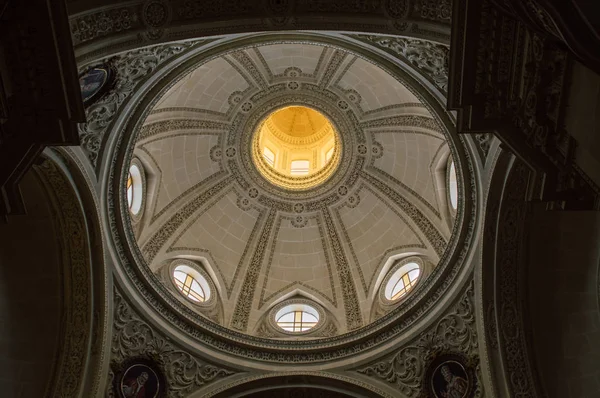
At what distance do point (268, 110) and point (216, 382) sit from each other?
10356mm

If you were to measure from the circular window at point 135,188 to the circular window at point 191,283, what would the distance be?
248cm

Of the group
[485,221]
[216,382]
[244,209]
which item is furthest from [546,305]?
[244,209]

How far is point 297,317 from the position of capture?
2009 cm

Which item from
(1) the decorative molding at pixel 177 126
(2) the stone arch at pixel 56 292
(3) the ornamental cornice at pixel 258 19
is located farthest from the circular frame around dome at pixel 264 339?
(1) the decorative molding at pixel 177 126

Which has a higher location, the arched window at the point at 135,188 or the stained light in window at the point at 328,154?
the stained light in window at the point at 328,154

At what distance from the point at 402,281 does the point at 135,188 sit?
916cm

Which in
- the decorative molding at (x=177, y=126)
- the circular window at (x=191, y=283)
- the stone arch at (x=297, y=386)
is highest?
the decorative molding at (x=177, y=126)

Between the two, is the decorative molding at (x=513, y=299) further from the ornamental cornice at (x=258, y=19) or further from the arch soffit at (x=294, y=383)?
the ornamental cornice at (x=258, y=19)

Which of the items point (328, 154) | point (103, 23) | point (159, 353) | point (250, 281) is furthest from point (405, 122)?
point (103, 23)

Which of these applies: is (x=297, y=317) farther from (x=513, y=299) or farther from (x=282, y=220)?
(x=513, y=299)

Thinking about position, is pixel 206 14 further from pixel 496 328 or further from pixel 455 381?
pixel 455 381

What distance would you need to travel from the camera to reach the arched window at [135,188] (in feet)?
60.6

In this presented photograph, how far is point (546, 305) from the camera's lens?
1377cm

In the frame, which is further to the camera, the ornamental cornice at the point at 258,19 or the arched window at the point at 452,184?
the arched window at the point at 452,184
